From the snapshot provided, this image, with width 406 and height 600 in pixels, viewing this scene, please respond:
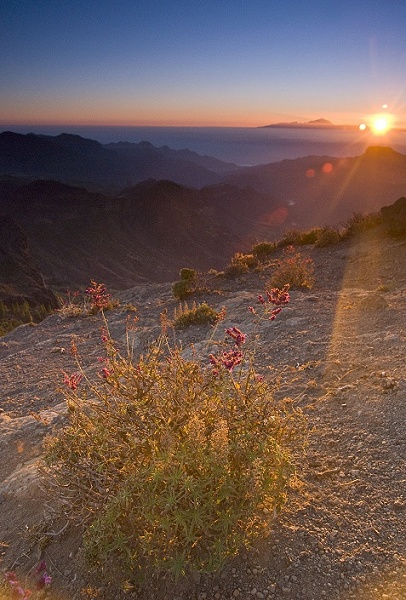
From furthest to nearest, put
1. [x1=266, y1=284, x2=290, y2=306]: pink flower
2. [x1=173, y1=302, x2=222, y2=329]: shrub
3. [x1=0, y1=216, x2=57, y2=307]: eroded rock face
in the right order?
[x1=0, y1=216, x2=57, y2=307]: eroded rock face → [x1=173, y1=302, x2=222, y2=329]: shrub → [x1=266, y1=284, x2=290, y2=306]: pink flower

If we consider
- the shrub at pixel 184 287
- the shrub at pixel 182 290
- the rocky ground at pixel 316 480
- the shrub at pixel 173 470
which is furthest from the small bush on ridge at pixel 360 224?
the shrub at pixel 173 470

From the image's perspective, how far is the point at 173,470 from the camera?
88.7 inches

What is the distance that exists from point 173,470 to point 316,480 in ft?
4.22

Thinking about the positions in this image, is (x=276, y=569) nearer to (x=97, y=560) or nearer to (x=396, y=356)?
(x=97, y=560)

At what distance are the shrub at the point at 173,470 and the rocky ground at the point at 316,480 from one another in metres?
0.19

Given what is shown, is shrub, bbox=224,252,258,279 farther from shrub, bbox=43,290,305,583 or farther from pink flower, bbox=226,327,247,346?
pink flower, bbox=226,327,247,346

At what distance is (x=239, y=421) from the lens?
101 inches

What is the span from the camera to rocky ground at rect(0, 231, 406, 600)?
94.3 inches

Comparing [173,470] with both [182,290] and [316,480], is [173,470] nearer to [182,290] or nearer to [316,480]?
[316,480]

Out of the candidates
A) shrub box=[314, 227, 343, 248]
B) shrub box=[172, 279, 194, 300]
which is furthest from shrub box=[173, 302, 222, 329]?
shrub box=[314, 227, 343, 248]

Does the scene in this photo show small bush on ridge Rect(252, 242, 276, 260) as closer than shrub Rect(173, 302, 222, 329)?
No

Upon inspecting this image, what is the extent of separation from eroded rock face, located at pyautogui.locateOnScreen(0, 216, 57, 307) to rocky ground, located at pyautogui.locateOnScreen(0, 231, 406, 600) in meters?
50.4

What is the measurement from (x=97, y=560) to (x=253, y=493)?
0.94 m

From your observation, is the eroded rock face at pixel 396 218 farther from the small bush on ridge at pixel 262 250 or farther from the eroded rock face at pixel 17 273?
the eroded rock face at pixel 17 273
